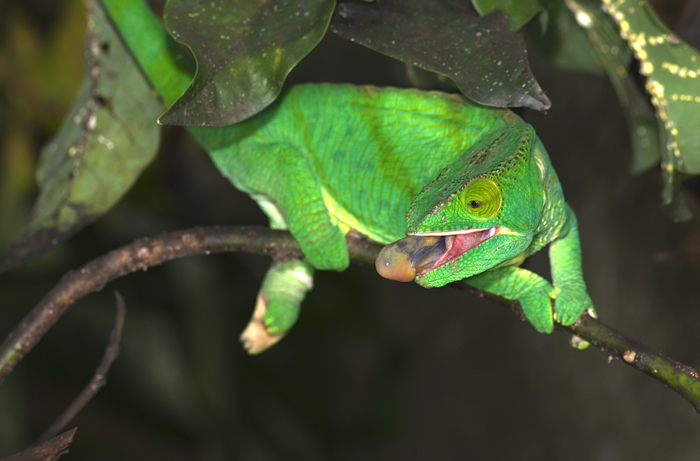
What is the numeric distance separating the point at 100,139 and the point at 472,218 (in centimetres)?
85

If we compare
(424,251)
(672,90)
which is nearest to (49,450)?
(424,251)

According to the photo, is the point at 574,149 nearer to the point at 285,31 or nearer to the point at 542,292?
the point at 542,292

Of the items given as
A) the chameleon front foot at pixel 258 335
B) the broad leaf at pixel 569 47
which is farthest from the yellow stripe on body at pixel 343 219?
the broad leaf at pixel 569 47

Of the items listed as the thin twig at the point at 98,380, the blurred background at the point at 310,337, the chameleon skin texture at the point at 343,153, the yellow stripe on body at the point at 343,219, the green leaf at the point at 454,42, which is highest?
the green leaf at the point at 454,42

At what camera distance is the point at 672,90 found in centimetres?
109

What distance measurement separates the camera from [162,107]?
1373 millimetres

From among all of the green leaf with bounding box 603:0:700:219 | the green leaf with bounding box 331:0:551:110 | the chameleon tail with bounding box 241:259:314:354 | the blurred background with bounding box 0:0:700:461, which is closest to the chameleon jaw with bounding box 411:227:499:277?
the green leaf with bounding box 331:0:551:110

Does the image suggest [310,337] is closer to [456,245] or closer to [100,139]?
[100,139]

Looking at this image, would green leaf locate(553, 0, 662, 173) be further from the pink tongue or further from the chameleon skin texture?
the pink tongue

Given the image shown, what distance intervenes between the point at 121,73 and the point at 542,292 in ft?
3.06

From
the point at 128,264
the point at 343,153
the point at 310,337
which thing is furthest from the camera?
the point at 310,337

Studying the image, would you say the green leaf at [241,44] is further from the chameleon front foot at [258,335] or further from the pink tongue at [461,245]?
the chameleon front foot at [258,335]

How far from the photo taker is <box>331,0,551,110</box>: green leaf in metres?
0.84

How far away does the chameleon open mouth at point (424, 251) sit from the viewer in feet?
2.56
